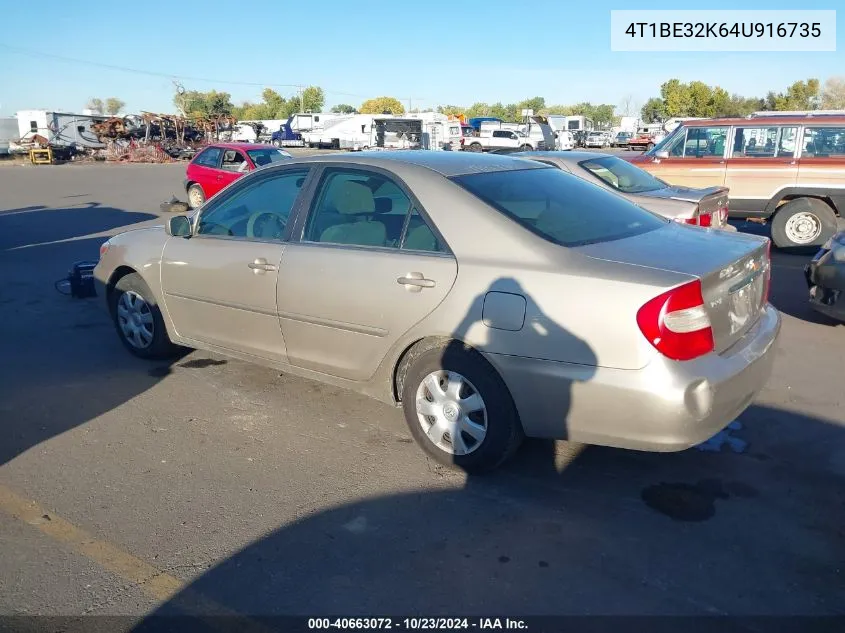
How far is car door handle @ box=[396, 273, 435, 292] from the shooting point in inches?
144

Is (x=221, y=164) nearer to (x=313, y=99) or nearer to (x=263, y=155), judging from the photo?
(x=263, y=155)

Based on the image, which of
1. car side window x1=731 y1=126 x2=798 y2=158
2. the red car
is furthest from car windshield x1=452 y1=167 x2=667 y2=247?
the red car

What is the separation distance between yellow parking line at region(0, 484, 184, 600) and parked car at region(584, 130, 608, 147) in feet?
184

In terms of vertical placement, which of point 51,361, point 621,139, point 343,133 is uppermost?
point 343,133

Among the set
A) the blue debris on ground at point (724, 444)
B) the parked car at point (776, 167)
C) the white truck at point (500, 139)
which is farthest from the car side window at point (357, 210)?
the white truck at point (500, 139)

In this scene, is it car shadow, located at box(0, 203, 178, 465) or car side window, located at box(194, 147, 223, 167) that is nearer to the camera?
car shadow, located at box(0, 203, 178, 465)

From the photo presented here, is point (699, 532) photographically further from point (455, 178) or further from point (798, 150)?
point (798, 150)

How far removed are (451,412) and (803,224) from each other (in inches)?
347

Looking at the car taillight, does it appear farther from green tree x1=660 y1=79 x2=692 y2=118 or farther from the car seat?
green tree x1=660 y1=79 x2=692 y2=118

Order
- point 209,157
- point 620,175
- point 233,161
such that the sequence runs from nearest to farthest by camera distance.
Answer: point 620,175 < point 233,161 < point 209,157

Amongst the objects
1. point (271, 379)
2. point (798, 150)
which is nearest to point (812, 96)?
point (798, 150)

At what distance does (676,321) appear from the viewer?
310cm

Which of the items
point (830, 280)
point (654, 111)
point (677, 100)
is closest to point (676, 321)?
point (830, 280)

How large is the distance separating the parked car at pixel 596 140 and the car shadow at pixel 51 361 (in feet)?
167
